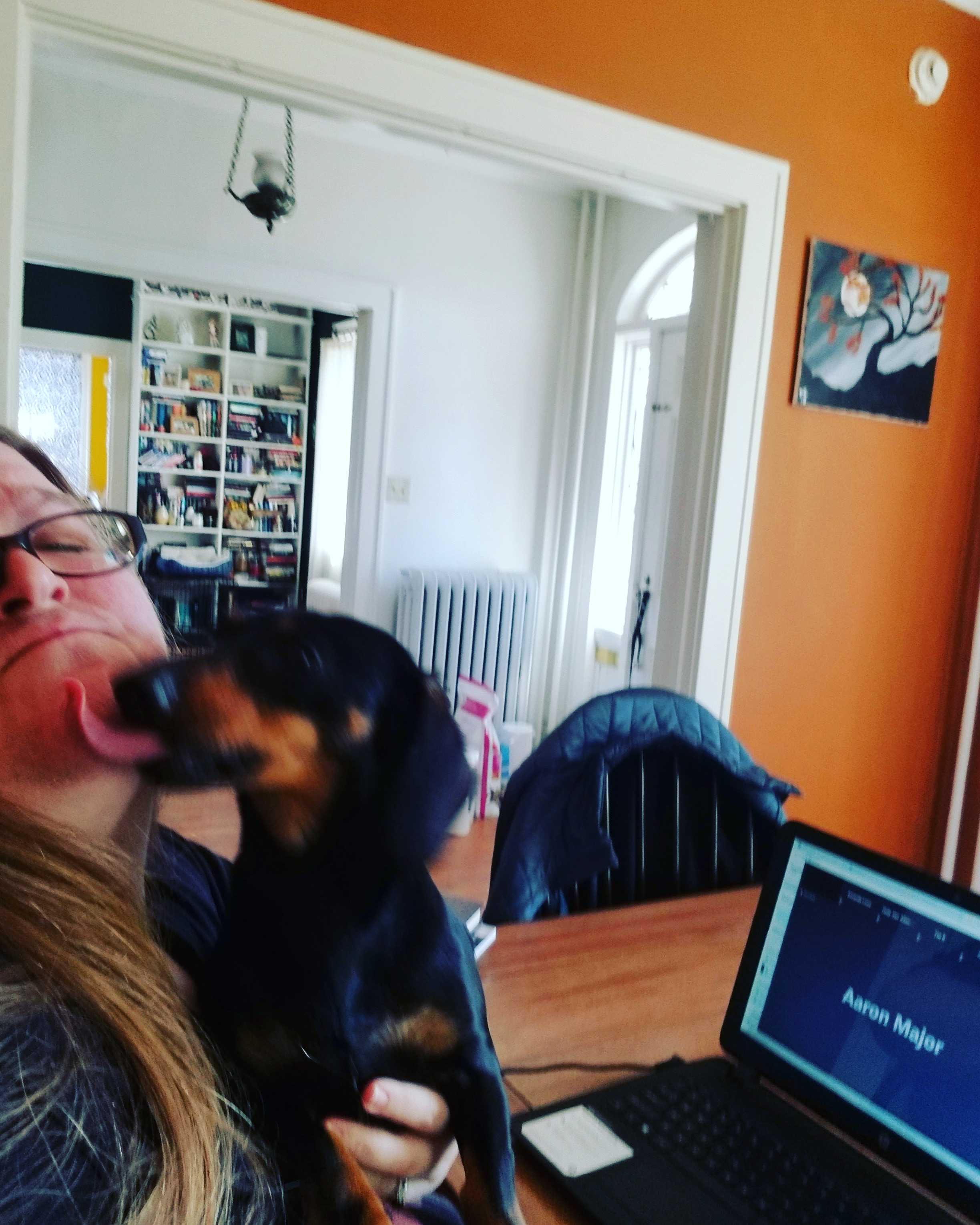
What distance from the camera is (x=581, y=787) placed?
1.63m

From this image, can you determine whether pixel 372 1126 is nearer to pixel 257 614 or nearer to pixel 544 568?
pixel 257 614

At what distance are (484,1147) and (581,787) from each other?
1008mm

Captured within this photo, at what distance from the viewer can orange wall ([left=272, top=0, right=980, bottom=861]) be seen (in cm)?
208

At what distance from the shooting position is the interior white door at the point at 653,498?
161 inches

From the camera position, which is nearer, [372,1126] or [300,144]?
Result: [372,1126]

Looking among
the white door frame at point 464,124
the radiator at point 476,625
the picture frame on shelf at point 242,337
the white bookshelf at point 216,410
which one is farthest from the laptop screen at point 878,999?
the picture frame on shelf at point 242,337

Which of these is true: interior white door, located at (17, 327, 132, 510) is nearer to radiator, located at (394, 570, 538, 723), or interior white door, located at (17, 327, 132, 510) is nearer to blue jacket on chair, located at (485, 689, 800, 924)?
radiator, located at (394, 570, 538, 723)

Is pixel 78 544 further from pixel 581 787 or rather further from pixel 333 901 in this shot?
pixel 581 787

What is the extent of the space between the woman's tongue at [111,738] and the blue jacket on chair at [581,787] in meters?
1.12

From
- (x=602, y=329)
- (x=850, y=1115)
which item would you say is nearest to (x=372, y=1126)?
(x=850, y=1115)

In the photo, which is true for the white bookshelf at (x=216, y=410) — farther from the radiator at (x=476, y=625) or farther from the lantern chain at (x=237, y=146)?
the lantern chain at (x=237, y=146)

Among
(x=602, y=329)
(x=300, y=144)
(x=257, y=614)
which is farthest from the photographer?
(x=602, y=329)

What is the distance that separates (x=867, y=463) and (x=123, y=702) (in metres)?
2.52

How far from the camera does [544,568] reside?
187 inches
